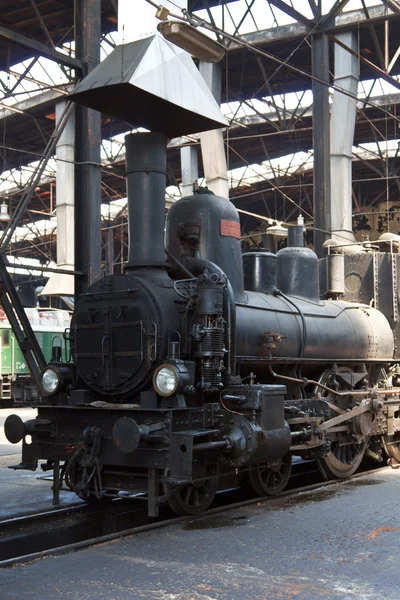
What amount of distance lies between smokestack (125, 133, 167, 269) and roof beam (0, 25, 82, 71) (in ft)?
11.5

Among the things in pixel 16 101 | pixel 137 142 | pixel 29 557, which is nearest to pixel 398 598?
pixel 29 557

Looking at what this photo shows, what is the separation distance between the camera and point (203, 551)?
5953mm

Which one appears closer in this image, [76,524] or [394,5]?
[76,524]

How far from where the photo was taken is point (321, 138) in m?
19.2

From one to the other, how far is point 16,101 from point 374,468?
17.6 meters

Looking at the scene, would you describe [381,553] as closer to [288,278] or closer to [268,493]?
[268,493]

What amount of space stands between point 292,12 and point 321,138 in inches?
128

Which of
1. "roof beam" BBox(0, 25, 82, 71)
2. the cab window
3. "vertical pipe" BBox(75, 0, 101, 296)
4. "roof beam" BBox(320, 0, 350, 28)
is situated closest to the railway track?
"vertical pipe" BBox(75, 0, 101, 296)

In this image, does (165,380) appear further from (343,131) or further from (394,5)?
(343,131)

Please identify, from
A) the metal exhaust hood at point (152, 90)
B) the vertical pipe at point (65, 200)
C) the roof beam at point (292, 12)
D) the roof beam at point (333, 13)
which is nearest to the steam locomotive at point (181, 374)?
the metal exhaust hood at point (152, 90)

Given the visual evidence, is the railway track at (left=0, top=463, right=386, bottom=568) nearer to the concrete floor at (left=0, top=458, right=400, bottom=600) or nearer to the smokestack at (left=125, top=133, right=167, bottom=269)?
the concrete floor at (left=0, top=458, right=400, bottom=600)

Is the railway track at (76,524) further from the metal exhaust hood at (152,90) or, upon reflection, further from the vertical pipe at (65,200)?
the vertical pipe at (65,200)

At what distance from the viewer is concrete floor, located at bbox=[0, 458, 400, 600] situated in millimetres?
4918

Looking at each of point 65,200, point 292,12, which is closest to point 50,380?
point 292,12
